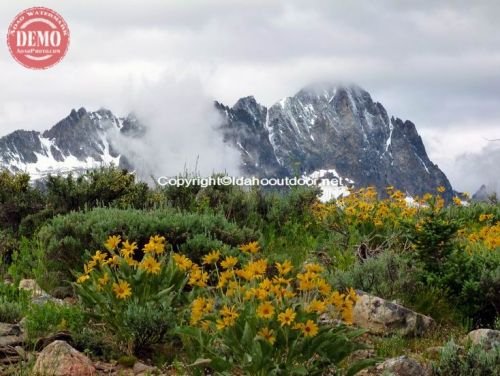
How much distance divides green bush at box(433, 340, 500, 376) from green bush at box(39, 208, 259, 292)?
373 cm

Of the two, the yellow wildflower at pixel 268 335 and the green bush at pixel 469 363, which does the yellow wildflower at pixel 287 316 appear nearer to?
→ the yellow wildflower at pixel 268 335

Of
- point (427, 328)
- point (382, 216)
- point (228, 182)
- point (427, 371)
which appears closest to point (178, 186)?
point (228, 182)

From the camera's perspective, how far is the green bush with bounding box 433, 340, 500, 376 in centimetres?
527

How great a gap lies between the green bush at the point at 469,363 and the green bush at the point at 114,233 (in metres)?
3.73

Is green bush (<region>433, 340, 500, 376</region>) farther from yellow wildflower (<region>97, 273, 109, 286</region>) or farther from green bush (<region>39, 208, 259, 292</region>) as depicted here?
green bush (<region>39, 208, 259, 292</region>)

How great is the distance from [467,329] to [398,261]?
104cm

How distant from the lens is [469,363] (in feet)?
17.6

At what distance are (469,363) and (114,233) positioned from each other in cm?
478

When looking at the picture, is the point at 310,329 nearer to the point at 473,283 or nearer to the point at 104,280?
the point at 104,280

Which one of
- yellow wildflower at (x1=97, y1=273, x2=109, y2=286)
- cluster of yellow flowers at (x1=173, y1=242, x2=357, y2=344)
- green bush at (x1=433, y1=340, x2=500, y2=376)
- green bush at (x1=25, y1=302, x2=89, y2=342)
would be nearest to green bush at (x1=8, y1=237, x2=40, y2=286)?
green bush at (x1=25, y1=302, x2=89, y2=342)

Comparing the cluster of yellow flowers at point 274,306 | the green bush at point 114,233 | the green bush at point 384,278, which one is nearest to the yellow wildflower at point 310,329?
the cluster of yellow flowers at point 274,306

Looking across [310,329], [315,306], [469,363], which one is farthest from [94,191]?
[310,329]

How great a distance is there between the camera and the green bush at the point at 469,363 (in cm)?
527

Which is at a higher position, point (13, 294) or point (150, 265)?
point (150, 265)
